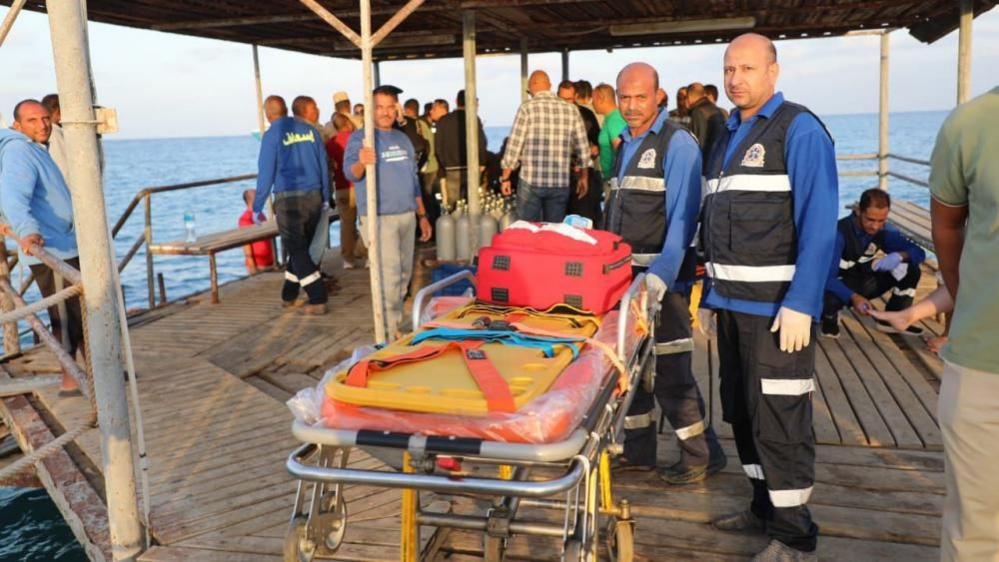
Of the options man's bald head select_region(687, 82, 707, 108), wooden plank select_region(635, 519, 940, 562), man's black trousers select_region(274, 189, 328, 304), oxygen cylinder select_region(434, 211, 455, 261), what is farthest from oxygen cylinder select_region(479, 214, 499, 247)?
wooden plank select_region(635, 519, 940, 562)

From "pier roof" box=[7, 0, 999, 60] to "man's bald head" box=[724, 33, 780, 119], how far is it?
5475 millimetres

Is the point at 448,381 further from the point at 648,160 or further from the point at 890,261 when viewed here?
the point at 890,261

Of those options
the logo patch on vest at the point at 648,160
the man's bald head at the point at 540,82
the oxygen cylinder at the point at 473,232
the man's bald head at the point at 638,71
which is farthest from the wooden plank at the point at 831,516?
the oxygen cylinder at the point at 473,232

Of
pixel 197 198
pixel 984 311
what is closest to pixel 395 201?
pixel 984 311

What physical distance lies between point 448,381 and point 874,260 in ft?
19.2

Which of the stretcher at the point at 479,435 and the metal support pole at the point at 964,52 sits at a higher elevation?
the metal support pole at the point at 964,52

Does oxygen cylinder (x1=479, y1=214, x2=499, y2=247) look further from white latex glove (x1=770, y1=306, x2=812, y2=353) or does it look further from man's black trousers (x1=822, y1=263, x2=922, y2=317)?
white latex glove (x1=770, y1=306, x2=812, y2=353)

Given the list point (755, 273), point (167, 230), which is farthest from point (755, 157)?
point (167, 230)

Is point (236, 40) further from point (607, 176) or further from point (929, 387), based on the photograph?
point (929, 387)

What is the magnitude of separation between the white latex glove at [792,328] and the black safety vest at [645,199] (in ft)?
3.19

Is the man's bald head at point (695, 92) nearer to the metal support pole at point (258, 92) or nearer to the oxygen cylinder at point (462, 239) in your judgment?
the oxygen cylinder at point (462, 239)

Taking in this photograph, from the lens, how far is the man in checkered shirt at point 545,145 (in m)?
8.48

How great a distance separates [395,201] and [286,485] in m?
3.37

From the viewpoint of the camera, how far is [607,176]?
9492mm
